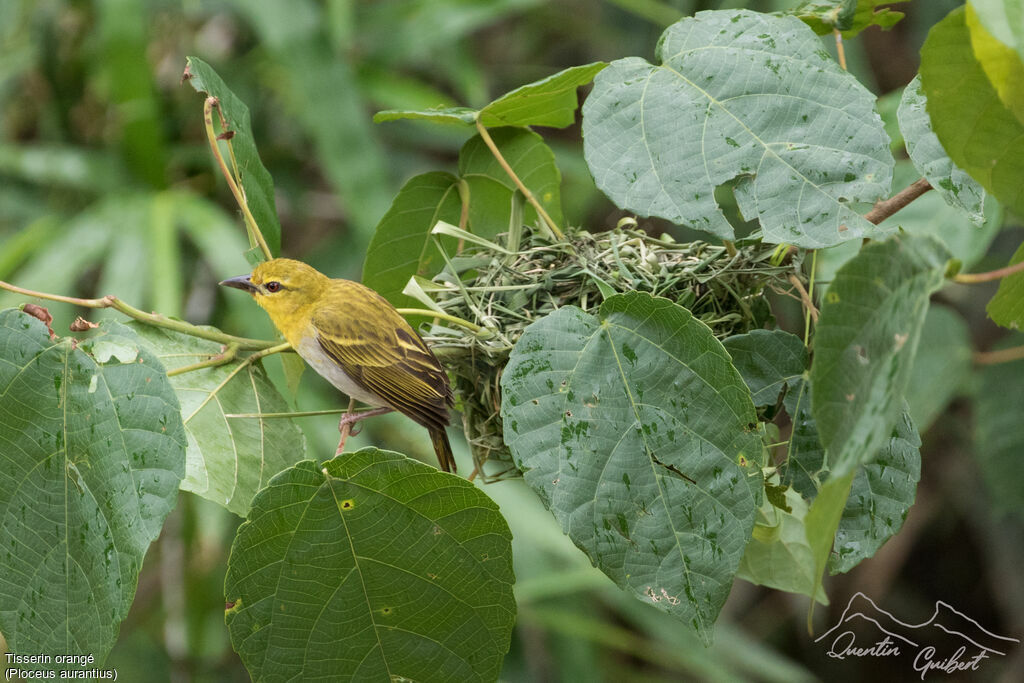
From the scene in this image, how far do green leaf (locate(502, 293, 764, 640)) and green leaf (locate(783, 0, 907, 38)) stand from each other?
53 centimetres

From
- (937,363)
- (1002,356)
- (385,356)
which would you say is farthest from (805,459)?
(937,363)

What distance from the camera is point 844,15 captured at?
1205 mm

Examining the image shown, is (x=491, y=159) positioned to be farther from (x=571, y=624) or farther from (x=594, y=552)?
(x=571, y=624)

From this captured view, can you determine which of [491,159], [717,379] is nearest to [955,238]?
[491,159]

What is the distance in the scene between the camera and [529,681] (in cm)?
345

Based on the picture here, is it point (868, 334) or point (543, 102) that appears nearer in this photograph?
point (868, 334)

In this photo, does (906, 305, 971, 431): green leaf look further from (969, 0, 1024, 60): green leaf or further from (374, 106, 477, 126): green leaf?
(969, 0, 1024, 60): green leaf

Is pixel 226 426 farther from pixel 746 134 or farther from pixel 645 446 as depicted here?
pixel 746 134

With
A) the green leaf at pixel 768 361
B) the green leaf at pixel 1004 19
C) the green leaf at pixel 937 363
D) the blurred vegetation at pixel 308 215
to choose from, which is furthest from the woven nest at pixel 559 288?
the blurred vegetation at pixel 308 215

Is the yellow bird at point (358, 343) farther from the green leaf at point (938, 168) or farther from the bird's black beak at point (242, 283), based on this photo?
the green leaf at point (938, 168)

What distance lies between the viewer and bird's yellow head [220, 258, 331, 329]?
1.45 m

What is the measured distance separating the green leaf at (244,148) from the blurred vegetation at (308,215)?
1.61m

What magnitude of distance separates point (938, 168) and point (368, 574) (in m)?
0.82

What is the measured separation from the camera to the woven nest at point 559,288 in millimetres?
1230
